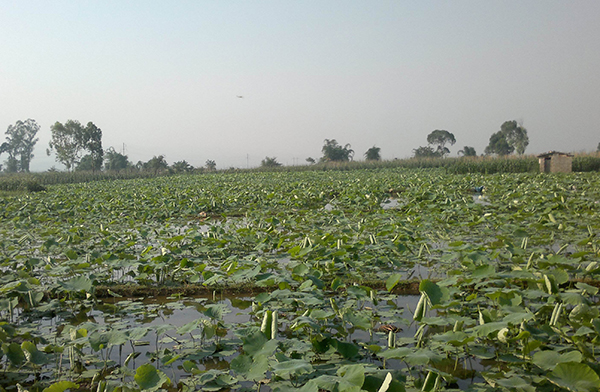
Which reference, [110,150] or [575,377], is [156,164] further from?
[575,377]

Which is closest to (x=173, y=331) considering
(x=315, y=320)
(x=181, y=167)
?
(x=315, y=320)

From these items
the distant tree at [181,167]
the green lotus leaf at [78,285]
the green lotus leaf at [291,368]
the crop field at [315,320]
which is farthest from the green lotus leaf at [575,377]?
the distant tree at [181,167]

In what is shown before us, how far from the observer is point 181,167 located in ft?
123

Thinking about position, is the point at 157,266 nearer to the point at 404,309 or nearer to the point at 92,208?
the point at 404,309

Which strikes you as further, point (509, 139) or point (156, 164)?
point (509, 139)

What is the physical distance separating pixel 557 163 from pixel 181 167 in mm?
29307

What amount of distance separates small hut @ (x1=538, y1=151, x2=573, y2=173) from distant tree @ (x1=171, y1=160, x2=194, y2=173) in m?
28.2

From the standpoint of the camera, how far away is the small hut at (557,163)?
61.9 feet

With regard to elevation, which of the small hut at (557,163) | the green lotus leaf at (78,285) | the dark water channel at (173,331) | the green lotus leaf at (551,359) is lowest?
the dark water channel at (173,331)

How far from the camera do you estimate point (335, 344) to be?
203 cm

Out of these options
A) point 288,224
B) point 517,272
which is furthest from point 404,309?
point 288,224

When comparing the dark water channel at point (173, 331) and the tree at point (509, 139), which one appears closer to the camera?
the dark water channel at point (173, 331)

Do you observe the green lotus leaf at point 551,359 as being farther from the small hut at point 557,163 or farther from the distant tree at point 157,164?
the distant tree at point 157,164

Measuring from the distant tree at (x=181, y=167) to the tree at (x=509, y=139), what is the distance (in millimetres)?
42469
